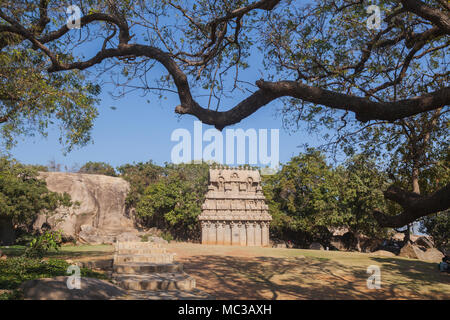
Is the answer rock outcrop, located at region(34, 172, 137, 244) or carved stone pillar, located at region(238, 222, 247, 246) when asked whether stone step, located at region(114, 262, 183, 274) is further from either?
carved stone pillar, located at region(238, 222, 247, 246)

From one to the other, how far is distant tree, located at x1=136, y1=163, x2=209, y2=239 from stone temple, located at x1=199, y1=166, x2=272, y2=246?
381cm

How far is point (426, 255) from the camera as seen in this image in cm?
2356

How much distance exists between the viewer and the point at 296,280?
12109 millimetres

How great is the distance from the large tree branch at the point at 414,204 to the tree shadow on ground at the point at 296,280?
3.63 meters

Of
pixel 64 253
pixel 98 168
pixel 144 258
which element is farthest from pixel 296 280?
pixel 98 168

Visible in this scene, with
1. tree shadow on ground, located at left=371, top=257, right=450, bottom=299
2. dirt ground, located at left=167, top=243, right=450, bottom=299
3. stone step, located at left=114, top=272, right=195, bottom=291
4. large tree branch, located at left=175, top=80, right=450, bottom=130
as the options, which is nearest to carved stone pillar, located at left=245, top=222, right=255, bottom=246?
dirt ground, located at left=167, top=243, right=450, bottom=299

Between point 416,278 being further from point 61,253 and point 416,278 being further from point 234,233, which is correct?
point 234,233

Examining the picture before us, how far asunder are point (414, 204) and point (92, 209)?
3350 centimetres

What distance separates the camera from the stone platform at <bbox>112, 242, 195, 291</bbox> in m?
9.41

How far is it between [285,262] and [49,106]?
39.0ft

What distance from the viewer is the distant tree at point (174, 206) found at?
→ 37.8m

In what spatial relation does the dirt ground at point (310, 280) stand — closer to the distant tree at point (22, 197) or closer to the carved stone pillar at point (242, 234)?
the distant tree at point (22, 197)

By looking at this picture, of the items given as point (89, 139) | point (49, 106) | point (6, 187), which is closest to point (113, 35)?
point (49, 106)
